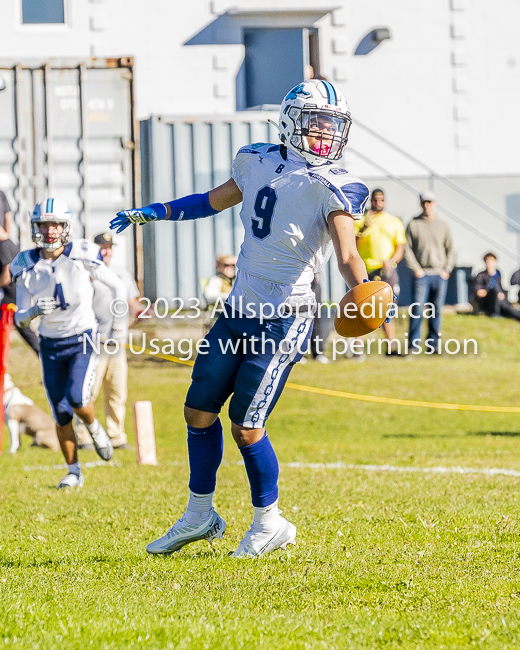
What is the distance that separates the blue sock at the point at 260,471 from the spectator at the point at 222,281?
7594mm

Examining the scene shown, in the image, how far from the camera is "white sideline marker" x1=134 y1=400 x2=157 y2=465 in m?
8.62

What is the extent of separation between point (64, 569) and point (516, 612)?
1.95m

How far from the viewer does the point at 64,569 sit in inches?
175

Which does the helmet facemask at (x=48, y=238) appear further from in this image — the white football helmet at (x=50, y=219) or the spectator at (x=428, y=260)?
the spectator at (x=428, y=260)

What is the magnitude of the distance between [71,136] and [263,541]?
36.5 feet

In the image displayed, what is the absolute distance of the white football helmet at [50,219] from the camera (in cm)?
713

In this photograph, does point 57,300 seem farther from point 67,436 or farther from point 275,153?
point 275,153

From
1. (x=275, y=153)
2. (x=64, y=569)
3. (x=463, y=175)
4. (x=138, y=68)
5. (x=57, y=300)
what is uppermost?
(x=138, y=68)

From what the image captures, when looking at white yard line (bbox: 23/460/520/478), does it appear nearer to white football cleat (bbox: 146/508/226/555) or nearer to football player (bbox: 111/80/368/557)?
football player (bbox: 111/80/368/557)

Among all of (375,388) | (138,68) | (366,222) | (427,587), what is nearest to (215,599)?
(427,587)

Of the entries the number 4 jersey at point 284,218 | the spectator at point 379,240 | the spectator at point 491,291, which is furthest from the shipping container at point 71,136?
the number 4 jersey at point 284,218

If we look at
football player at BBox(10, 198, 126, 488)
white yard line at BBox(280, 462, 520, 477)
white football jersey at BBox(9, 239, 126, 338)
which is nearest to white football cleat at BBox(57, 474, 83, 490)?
football player at BBox(10, 198, 126, 488)

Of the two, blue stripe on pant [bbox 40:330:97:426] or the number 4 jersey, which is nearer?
the number 4 jersey

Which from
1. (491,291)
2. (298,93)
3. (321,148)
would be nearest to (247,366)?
(321,148)
